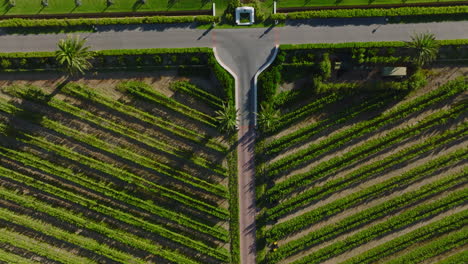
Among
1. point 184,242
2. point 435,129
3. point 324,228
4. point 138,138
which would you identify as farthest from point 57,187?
point 435,129

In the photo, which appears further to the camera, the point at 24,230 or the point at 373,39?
the point at 24,230

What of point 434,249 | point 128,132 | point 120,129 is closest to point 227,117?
Answer: point 128,132

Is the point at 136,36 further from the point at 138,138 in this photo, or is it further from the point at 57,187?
the point at 57,187

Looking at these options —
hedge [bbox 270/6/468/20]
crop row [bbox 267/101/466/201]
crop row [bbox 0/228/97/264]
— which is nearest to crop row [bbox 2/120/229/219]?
crop row [bbox 267/101/466/201]

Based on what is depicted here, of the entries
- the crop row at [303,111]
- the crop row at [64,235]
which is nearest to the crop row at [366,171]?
the crop row at [303,111]

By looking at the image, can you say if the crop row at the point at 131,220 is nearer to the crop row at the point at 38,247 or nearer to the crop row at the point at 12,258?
the crop row at the point at 38,247

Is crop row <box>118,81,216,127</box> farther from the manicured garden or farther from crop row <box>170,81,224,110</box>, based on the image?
crop row <box>170,81,224,110</box>

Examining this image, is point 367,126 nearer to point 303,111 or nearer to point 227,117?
point 303,111
